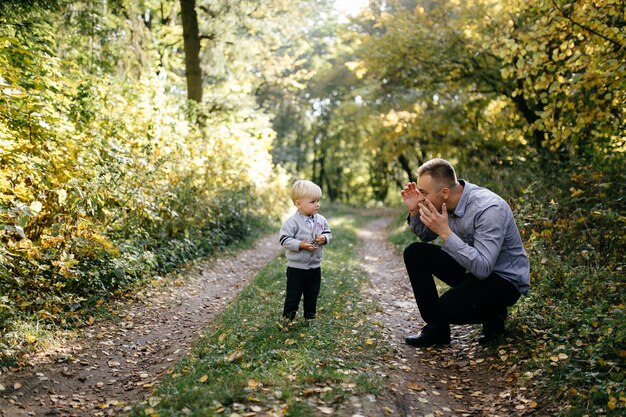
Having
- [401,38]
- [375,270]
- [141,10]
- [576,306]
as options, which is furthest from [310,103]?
[576,306]

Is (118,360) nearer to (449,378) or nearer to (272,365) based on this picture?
(272,365)

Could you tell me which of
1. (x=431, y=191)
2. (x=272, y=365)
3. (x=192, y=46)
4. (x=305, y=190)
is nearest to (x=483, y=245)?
(x=431, y=191)

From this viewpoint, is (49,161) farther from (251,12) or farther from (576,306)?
(251,12)

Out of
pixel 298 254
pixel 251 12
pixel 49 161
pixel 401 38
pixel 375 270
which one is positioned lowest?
pixel 375 270

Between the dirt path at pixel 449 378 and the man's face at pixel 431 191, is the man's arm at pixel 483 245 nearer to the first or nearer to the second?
the man's face at pixel 431 191

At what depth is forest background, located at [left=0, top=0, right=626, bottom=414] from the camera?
5215mm

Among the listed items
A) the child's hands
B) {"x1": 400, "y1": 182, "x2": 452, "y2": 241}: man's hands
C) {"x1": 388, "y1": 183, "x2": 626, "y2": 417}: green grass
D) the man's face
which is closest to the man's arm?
{"x1": 400, "y1": 182, "x2": 452, "y2": 241}: man's hands

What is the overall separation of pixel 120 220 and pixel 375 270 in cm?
539

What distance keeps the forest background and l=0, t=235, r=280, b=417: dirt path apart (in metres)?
0.38

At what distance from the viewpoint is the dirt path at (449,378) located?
3.98 m

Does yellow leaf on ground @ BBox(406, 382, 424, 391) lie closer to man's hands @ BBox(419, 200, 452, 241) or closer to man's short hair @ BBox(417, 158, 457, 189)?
man's hands @ BBox(419, 200, 452, 241)

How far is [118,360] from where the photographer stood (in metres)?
5.23

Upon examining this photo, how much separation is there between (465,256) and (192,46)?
1207 centimetres

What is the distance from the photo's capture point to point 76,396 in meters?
4.34
